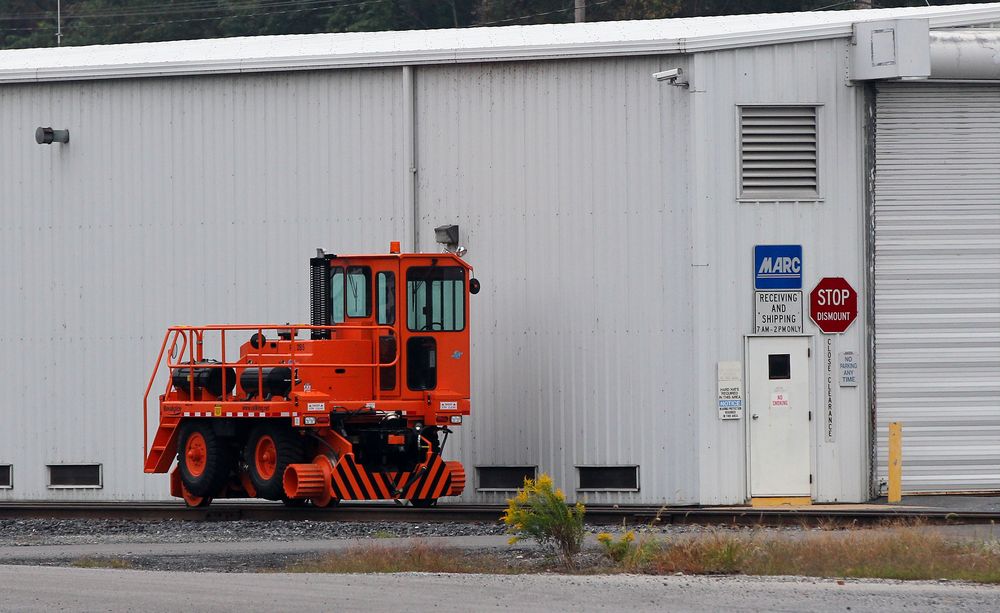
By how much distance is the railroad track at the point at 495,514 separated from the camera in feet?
57.6

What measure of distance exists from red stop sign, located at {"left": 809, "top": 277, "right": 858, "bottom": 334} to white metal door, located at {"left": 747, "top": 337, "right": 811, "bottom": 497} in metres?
0.36

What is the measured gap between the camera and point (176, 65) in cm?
2266

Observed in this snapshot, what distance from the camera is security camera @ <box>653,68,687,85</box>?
20578mm

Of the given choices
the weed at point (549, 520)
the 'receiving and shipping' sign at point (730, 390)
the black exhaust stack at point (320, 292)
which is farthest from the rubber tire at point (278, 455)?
the 'receiving and shipping' sign at point (730, 390)

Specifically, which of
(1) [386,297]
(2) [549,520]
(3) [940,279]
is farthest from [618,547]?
(3) [940,279]

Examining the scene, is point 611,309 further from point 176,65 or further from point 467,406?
point 176,65

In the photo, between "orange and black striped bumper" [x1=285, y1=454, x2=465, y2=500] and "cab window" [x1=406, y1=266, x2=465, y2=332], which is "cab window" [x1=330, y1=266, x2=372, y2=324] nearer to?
"cab window" [x1=406, y1=266, x2=465, y2=332]

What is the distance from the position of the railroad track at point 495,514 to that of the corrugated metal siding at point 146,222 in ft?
9.90

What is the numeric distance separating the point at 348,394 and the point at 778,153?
21.5ft

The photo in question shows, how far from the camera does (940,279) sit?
21.5 metres

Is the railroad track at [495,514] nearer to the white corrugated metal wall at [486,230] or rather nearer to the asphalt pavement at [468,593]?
the white corrugated metal wall at [486,230]

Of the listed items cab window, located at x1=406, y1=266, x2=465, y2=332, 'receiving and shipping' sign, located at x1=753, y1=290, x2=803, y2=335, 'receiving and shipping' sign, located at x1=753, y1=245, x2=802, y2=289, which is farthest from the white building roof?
cab window, located at x1=406, y1=266, x2=465, y2=332

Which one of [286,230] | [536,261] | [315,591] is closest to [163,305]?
[286,230]

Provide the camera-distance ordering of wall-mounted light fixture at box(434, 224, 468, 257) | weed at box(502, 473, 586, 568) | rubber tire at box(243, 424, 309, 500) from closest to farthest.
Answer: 1. weed at box(502, 473, 586, 568)
2. rubber tire at box(243, 424, 309, 500)
3. wall-mounted light fixture at box(434, 224, 468, 257)
